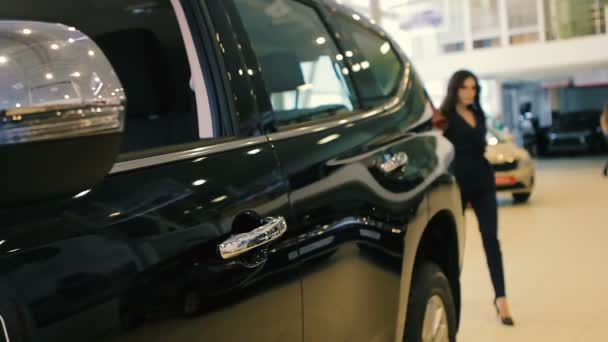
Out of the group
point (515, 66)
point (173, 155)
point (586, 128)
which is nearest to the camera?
point (173, 155)

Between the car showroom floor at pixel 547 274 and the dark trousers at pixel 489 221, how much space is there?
0.91 ft

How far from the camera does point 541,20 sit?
16.2 metres

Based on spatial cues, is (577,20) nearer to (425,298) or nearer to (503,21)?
(503,21)

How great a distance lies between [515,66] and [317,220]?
15.1 meters

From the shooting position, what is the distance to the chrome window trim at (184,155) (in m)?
1.22

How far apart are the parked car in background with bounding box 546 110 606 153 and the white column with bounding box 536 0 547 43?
3342mm

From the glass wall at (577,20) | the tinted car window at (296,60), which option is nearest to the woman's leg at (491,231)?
the tinted car window at (296,60)

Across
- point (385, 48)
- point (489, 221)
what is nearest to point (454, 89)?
point (489, 221)

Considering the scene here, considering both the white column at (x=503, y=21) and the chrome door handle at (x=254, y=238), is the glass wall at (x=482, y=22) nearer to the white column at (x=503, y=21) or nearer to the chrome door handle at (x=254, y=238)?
the white column at (x=503, y=21)

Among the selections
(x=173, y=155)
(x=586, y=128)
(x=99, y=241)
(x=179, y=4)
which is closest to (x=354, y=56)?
(x=179, y=4)

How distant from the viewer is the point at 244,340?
1.37 m

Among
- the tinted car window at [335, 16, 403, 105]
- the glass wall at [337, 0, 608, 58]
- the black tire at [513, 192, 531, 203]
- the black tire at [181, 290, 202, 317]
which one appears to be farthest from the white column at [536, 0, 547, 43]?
the black tire at [181, 290, 202, 317]

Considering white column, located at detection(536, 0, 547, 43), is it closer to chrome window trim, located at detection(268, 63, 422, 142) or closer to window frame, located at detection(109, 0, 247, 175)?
chrome window trim, located at detection(268, 63, 422, 142)

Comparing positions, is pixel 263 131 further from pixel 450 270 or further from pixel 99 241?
pixel 450 270
